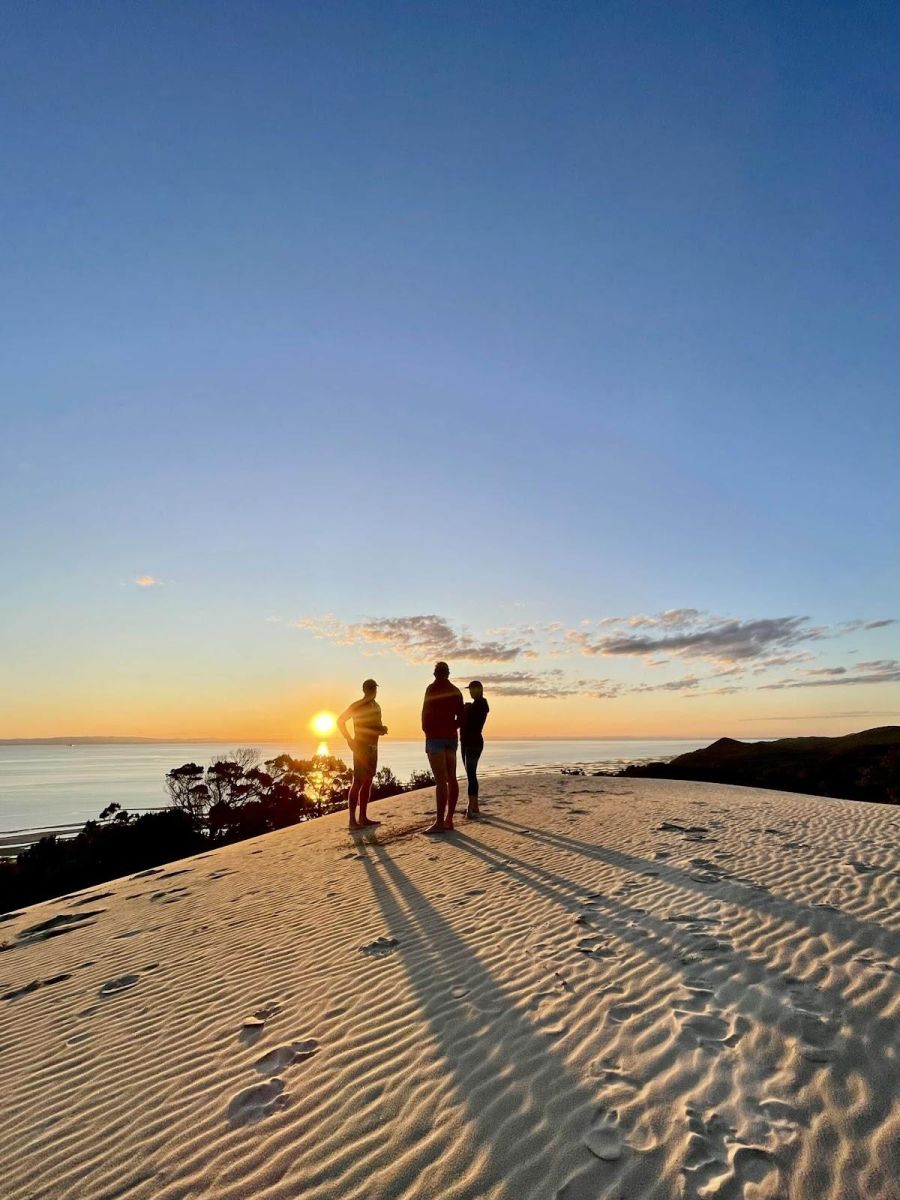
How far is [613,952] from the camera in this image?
5043 millimetres

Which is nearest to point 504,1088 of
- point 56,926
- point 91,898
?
point 56,926

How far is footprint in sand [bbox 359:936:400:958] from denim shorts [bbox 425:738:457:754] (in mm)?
4395

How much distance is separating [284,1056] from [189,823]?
19506 millimetres

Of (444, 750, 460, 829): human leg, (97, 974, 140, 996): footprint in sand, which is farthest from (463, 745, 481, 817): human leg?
(97, 974, 140, 996): footprint in sand

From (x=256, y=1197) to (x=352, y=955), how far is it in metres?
2.89

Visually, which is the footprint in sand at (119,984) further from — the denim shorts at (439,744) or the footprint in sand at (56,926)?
the denim shorts at (439,744)

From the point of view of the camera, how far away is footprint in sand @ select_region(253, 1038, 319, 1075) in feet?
12.5

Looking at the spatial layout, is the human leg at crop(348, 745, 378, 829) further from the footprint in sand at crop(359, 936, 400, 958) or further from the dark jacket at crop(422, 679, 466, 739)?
the footprint in sand at crop(359, 936, 400, 958)

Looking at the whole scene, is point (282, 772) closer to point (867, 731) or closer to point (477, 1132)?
point (477, 1132)

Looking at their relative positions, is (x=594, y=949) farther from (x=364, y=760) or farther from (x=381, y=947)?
(x=364, y=760)

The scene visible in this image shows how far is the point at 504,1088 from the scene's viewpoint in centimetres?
340

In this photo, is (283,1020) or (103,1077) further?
(283,1020)

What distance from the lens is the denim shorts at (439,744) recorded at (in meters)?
10.3

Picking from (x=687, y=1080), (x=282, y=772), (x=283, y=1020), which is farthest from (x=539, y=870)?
(x=282, y=772)
